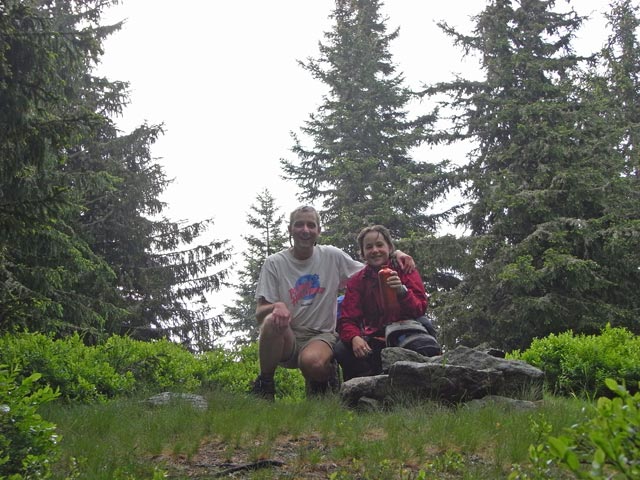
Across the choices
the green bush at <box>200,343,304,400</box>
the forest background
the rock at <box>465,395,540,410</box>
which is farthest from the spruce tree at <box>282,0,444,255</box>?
the rock at <box>465,395,540,410</box>

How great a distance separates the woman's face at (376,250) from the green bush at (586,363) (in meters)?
2.58

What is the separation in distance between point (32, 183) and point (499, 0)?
13529 millimetres

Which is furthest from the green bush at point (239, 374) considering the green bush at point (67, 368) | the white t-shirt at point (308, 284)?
the white t-shirt at point (308, 284)

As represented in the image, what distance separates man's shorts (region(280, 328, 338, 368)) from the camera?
6039 mm

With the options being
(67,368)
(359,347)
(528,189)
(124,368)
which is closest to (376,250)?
(359,347)

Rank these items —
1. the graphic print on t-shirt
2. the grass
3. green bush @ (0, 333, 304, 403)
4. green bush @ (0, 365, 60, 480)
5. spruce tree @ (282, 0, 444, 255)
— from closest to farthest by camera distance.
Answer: green bush @ (0, 365, 60, 480) → the grass → the graphic print on t-shirt → green bush @ (0, 333, 304, 403) → spruce tree @ (282, 0, 444, 255)

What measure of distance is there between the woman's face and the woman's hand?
0.76 m

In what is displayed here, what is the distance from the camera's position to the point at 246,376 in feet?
30.2

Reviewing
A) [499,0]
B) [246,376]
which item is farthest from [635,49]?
[246,376]

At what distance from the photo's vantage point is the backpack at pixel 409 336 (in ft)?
19.1

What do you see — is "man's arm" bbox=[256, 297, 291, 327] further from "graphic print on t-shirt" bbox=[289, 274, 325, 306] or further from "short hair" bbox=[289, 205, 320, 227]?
"short hair" bbox=[289, 205, 320, 227]

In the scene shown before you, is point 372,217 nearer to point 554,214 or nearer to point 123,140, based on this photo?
point 554,214

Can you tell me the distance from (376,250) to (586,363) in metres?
3.10

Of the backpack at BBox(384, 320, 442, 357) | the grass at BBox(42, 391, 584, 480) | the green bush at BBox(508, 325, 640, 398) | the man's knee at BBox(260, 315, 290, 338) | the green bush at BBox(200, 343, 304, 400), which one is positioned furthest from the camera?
the green bush at BBox(200, 343, 304, 400)
